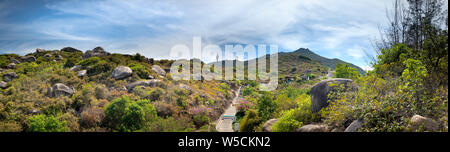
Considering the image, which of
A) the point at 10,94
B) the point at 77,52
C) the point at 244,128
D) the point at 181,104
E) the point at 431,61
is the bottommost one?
the point at 244,128

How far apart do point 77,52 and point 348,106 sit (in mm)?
17766

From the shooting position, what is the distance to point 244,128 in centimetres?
716

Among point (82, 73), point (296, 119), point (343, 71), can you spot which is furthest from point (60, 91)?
point (343, 71)

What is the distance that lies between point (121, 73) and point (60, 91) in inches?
124

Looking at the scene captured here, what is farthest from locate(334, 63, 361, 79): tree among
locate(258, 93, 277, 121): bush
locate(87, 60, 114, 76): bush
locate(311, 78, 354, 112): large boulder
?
locate(87, 60, 114, 76): bush

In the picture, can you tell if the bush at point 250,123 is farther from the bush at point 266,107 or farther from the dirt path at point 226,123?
the dirt path at point 226,123

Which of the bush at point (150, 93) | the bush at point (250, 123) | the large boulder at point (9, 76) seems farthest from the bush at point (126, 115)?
the large boulder at point (9, 76)

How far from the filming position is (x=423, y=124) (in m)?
3.51

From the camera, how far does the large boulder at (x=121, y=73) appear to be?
10477 millimetres

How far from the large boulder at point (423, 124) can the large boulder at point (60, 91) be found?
32.4 ft

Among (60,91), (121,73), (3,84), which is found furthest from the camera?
(121,73)

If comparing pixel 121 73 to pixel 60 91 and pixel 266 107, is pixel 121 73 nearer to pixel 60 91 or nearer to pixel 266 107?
pixel 60 91
